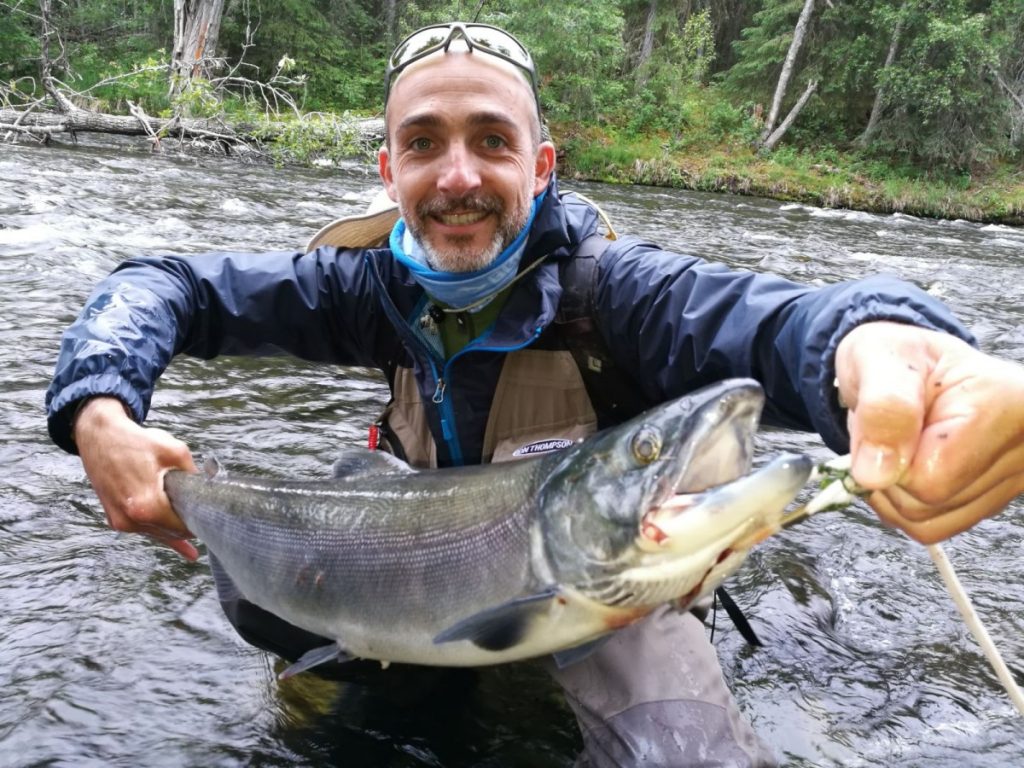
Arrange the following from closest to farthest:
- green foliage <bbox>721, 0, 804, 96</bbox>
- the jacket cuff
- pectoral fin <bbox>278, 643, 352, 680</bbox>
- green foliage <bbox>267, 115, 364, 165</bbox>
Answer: pectoral fin <bbox>278, 643, 352, 680</bbox> → the jacket cuff → green foliage <bbox>267, 115, 364, 165</bbox> → green foliage <bbox>721, 0, 804, 96</bbox>

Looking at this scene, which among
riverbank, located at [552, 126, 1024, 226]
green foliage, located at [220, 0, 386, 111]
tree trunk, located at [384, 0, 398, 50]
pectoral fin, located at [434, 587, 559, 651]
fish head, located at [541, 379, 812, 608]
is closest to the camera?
fish head, located at [541, 379, 812, 608]

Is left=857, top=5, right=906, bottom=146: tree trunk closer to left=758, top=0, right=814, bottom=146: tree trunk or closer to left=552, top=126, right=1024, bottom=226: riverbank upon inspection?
left=552, top=126, right=1024, bottom=226: riverbank

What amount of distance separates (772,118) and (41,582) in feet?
102

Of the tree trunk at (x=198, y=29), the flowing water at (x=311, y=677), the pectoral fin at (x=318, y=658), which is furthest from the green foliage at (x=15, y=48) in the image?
the pectoral fin at (x=318, y=658)

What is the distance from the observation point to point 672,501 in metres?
1.60

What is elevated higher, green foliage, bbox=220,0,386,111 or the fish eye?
green foliage, bbox=220,0,386,111

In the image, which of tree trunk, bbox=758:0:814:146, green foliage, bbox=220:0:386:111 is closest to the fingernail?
green foliage, bbox=220:0:386:111

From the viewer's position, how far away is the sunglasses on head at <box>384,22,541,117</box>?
3.17m

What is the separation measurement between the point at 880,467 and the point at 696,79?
36.3 meters

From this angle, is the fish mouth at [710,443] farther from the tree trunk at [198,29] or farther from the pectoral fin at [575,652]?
the tree trunk at [198,29]

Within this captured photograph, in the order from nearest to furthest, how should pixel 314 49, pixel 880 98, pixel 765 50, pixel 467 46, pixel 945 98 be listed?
pixel 467 46, pixel 945 98, pixel 880 98, pixel 765 50, pixel 314 49

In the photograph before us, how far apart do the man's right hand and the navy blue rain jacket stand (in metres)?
0.11

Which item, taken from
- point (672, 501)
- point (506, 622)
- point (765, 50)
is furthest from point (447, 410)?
point (765, 50)

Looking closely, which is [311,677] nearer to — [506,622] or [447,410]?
[447,410]
